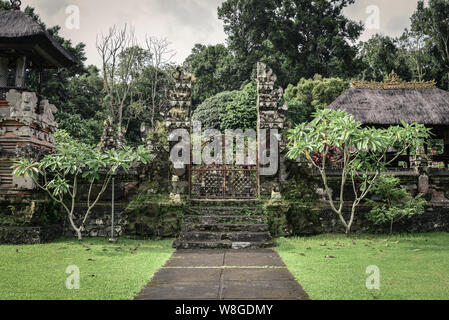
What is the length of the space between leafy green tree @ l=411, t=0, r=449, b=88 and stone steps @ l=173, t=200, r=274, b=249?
25228mm

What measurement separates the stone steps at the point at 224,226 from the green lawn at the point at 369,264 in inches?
24.2

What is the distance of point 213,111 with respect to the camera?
23266 mm

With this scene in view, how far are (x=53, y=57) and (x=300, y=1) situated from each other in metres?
30.7

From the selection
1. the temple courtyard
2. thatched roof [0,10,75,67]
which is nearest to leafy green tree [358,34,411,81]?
the temple courtyard

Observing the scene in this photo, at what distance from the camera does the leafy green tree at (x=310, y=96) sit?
25.8 meters

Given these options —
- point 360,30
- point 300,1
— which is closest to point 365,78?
point 360,30

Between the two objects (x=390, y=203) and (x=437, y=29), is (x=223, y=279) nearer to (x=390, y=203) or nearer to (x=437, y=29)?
(x=390, y=203)

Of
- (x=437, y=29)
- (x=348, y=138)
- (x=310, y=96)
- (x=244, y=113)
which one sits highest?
(x=437, y=29)

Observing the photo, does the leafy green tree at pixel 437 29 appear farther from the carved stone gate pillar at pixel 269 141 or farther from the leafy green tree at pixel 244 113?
the carved stone gate pillar at pixel 269 141

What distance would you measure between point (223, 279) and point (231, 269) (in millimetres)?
599

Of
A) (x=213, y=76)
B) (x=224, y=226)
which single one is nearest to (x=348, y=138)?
(x=224, y=226)

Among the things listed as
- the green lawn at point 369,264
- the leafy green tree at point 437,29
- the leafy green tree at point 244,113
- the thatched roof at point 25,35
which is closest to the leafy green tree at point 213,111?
the leafy green tree at point 244,113

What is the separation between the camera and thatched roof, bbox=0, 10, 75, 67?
8.88m
